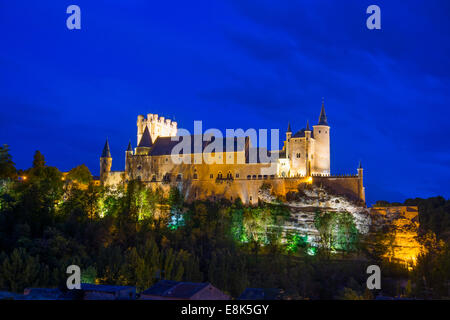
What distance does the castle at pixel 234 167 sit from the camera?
62.2 meters

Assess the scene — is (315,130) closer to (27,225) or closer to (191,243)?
(191,243)

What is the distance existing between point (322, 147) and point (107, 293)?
37245 millimetres

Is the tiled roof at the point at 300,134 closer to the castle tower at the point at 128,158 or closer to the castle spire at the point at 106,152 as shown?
the castle tower at the point at 128,158

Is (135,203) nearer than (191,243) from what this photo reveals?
No

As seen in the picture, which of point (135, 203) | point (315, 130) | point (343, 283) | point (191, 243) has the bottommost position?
point (343, 283)

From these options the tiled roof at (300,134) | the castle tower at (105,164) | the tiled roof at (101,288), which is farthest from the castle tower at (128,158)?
the tiled roof at (101,288)

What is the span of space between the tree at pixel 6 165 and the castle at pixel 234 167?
12.8 meters

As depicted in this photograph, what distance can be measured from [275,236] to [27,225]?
85.7 feet

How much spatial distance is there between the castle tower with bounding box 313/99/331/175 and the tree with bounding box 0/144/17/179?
37482 millimetres

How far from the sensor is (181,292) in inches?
1432

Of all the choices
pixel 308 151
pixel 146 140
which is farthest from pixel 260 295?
pixel 146 140

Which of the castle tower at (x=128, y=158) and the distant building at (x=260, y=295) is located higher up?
the castle tower at (x=128, y=158)
